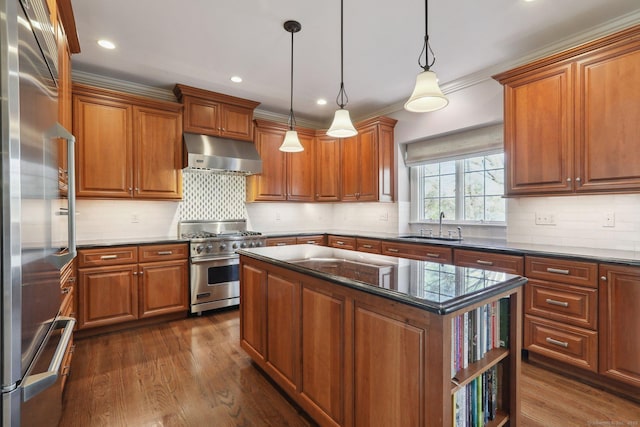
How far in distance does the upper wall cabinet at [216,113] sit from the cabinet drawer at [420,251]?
2.36m

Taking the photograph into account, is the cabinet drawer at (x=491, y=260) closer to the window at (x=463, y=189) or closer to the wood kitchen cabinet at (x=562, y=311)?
the wood kitchen cabinet at (x=562, y=311)

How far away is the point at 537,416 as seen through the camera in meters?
1.87

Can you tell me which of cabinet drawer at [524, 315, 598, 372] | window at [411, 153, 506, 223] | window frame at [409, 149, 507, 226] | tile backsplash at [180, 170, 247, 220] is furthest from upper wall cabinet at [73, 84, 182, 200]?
cabinet drawer at [524, 315, 598, 372]

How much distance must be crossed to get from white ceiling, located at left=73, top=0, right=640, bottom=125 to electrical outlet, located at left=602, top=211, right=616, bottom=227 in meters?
1.50

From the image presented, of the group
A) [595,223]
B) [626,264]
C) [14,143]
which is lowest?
[626,264]

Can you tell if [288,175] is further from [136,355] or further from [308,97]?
[136,355]

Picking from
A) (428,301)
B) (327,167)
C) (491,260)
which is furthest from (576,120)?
(327,167)

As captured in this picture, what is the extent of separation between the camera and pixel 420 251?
3.31m

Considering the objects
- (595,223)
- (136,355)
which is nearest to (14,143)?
(136,355)

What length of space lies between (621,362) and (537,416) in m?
0.77

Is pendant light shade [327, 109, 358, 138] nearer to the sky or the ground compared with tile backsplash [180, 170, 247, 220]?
nearer to the sky

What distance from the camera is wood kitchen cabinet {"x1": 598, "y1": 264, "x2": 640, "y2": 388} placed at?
2.02 metres

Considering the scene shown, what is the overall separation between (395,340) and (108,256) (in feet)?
10.0

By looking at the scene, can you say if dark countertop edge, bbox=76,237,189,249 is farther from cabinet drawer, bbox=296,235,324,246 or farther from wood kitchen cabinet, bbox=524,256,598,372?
wood kitchen cabinet, bbox=524,256,598,372
